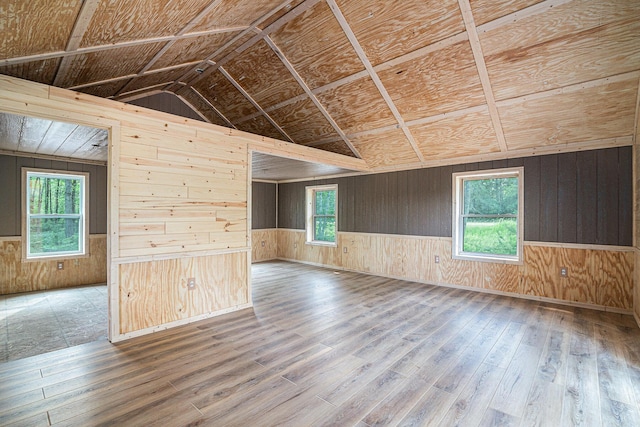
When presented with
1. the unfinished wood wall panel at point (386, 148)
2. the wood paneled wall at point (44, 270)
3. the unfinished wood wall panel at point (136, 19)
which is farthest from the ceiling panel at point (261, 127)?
the wood paneled wall at point (44, 270)

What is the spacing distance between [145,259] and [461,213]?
16.7ft

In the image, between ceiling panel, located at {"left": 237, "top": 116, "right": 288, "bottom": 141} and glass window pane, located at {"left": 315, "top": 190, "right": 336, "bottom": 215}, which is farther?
glass window pane, located at {"left": 315, "top": 190, "right": 336, "bottom": 215}

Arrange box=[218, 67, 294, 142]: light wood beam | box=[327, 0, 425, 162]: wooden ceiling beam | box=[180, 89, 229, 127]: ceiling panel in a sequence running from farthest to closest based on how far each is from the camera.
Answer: box=[180, 89, 229, 127]: ceiling panel < box=[218, 67, 294, 142]: light wood beam < box=[327, 0, 425, 162]: wooden ceiling beam

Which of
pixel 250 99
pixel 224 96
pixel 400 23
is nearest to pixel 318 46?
pixel 400 23

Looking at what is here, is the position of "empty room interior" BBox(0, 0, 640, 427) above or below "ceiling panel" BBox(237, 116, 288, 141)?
below

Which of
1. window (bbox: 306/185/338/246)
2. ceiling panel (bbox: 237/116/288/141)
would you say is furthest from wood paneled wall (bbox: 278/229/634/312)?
ceiling panel (bbox: 237/116/288/141)

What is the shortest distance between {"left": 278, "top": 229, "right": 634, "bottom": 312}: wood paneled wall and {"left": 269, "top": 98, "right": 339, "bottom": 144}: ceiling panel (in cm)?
252

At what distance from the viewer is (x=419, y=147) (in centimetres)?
530

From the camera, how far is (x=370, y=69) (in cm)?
387

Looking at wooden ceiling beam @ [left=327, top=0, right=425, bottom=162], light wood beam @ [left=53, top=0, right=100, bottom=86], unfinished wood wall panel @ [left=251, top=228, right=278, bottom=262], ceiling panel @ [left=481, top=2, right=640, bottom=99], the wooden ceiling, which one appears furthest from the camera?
unfinished wood wall panel @ [left=251, top=228, right=278, bottom=262]

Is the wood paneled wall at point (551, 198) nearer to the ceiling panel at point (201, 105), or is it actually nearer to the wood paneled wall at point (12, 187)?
the ceiling panel at point (201, 105)

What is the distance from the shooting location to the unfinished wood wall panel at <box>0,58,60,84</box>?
9.12ft

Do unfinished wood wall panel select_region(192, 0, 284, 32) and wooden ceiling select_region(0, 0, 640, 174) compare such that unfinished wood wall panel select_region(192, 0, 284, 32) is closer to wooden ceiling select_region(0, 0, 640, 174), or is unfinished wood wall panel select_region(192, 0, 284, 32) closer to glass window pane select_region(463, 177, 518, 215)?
wooden ceiling select_region(0, 0, 640, 174)

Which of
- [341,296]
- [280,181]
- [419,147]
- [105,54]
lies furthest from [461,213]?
[105,54]
